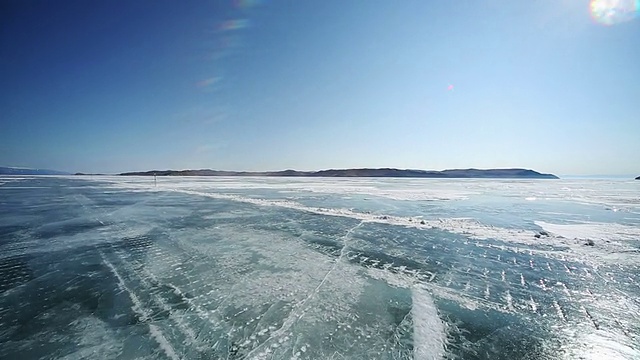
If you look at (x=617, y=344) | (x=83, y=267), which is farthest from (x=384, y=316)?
(x=83, y=267)

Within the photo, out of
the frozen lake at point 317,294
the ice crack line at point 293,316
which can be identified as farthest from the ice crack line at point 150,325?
the ice crack line at point 293,316

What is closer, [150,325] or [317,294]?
[150,325]

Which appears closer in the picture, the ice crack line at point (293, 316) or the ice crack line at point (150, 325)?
the ice crack line at point (150, 325)

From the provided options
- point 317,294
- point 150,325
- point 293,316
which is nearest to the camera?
point 150,325

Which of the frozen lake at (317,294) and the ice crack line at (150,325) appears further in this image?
the frozen lake at (317,294)

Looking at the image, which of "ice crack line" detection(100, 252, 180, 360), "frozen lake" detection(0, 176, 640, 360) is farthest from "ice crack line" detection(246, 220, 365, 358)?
"ice crack line" detection(100, 252, 180, 360)

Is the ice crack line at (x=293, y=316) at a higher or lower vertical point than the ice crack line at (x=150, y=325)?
lower

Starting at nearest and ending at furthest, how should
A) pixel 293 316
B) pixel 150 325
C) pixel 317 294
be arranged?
pixel 150 325 → pixel 293 316 → pixel 317 294

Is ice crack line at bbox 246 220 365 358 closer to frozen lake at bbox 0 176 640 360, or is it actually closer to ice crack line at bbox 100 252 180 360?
frozen lake at bbox 0 176 640 360

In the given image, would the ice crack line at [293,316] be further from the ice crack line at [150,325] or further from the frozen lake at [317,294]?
the ice crack line at [150,325]

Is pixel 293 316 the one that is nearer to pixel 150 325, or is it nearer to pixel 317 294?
pixel 317 294

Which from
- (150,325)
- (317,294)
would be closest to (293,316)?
(317,294)
